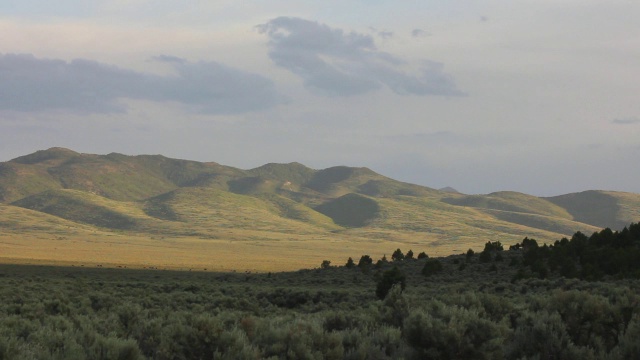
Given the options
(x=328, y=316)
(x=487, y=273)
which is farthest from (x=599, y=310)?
(x=487, y=273)

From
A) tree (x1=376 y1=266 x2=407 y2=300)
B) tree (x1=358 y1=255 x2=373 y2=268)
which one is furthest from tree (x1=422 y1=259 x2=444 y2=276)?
tree (x1=376 y1=266 x2=407 y2=300)

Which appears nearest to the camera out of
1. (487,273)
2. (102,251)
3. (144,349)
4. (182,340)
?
(182,340)

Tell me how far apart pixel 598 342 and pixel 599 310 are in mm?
1601

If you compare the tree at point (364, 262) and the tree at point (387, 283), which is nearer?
the tree at point (387, 283)

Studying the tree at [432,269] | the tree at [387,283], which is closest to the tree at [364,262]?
the tree at [432,269]

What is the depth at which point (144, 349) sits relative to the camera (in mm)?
10953

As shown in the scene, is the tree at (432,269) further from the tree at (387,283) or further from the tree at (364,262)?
the tree at (387,283)

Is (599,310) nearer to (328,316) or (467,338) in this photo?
(467,338)

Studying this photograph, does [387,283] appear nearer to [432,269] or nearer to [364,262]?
[432,269]

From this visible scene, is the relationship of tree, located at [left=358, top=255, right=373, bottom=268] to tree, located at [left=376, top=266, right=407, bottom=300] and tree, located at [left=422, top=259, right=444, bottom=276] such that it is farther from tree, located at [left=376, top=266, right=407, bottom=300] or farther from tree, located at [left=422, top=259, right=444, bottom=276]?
tree, located at [left=376, top=266, right=407, bottom=300]

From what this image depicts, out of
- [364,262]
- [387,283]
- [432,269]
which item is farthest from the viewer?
[364,262]

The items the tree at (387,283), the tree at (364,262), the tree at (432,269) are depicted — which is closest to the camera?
the tree at (387,283)

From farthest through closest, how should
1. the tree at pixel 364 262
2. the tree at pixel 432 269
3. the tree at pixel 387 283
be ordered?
the tree at pixel 364 262 → the tree at pixel 432 269 → the tree at pixel 387 283

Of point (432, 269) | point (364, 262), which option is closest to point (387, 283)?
point (432, 269)
